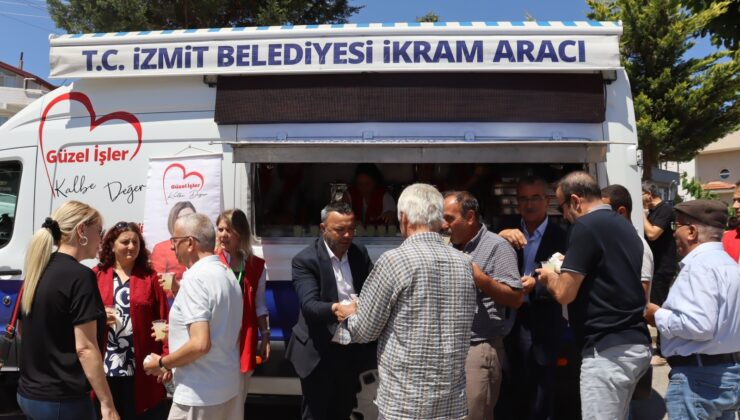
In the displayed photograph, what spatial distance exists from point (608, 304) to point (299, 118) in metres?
2.52

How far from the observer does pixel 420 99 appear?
13.6 feet

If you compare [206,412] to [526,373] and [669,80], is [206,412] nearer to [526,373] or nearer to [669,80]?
[526,373]

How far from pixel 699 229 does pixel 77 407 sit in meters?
3.04

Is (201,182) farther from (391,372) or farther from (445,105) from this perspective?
(391,372)

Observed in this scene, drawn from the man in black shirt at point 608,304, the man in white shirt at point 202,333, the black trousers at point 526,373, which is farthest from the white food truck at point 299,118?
the man in white shirt at point 202,333

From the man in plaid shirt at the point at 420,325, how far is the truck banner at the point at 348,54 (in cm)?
206

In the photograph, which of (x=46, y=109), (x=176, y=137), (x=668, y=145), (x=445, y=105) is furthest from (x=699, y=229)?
(x=668, y=145)

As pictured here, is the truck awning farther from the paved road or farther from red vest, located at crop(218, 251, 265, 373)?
the paved road

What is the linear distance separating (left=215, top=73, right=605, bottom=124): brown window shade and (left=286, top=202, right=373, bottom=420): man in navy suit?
1.09m

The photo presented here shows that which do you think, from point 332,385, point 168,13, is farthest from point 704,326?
point 168,13

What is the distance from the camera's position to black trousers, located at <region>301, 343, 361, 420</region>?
336 cm

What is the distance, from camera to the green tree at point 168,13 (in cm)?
1154

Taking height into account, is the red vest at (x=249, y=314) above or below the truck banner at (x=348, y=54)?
below

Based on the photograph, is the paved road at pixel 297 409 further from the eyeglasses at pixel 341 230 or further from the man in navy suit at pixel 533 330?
the eyeglasses at pixel 341 230
